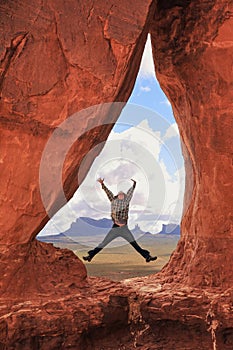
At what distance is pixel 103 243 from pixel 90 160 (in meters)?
1.64

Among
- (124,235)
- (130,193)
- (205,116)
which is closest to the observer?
(205,116)

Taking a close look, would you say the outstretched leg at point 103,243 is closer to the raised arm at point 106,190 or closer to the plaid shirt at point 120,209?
the plaid shirt at point 120,209

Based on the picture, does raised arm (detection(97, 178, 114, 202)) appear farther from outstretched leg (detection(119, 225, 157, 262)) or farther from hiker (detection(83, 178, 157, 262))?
outstretched leg (detection(119, 225, 157, 262))

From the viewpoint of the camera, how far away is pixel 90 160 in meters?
4.28

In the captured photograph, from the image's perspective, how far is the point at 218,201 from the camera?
4777 millimetres

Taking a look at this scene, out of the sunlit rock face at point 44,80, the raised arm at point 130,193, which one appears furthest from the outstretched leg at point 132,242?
the sunlit rock face at point 44,80

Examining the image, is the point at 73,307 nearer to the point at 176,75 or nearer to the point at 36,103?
the point at 36,103

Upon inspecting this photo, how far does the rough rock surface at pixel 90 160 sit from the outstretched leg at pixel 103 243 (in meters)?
0.68

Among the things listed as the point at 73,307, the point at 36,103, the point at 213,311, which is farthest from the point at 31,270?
the point at 213,311

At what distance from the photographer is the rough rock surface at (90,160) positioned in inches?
141

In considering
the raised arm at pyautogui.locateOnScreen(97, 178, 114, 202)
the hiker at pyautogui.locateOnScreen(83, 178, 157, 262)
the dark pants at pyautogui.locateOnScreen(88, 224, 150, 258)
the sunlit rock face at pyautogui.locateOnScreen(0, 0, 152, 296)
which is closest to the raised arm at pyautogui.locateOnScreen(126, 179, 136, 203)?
the hiker at pyautogui.locateOnScreen(83, 178, 157, 262)

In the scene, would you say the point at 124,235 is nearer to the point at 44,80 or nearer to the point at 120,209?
the point at 120,209

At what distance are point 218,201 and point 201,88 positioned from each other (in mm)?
1233

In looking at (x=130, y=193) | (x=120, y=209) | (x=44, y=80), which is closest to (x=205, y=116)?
(x=130, y=193)
